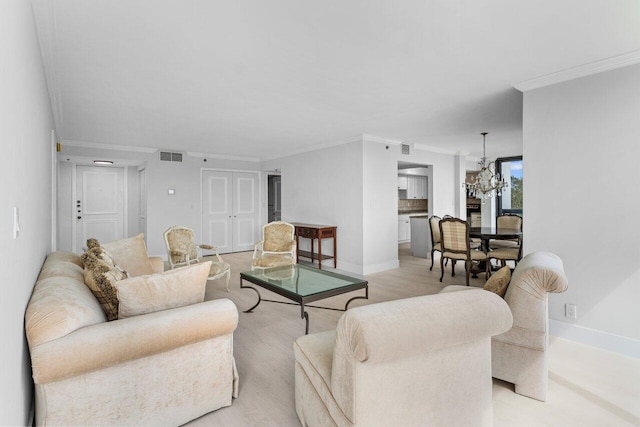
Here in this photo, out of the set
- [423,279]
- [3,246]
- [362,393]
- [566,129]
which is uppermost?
[566,129]

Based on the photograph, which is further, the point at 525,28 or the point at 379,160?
the point at 379,160

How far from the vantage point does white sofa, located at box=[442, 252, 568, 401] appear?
195cm

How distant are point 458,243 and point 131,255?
4.39m

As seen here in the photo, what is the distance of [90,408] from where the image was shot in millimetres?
1494

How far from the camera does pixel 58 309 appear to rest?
148 cm

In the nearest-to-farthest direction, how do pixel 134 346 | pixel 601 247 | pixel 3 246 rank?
pixel 3 246 < pixel 134 346 < pixel 601 247

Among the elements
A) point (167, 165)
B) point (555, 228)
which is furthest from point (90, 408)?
point (167, 165)

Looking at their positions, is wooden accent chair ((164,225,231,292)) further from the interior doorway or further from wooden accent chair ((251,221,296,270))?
the interior doorway

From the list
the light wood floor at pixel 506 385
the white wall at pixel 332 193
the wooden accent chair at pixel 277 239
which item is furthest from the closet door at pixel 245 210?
the light wood floor at pixel 506 385

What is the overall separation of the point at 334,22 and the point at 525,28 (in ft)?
4.34

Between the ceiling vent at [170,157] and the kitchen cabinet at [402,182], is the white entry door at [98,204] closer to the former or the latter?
the ceiling vent at [170,157]

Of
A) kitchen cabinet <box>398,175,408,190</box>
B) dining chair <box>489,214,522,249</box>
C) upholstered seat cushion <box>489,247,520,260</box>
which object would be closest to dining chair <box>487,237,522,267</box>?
upholstered seat cushion <box>489,247,520,260</box>

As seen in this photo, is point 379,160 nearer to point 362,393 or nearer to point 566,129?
point 566,129

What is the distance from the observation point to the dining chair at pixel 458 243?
15.4 feet
